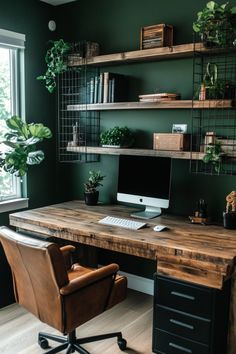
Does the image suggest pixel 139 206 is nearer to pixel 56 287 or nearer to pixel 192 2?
pixel 56 287

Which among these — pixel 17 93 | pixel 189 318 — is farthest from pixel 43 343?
pixel 17 93

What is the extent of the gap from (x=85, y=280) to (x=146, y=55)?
5.84 feet

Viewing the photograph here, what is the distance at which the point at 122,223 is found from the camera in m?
2.73

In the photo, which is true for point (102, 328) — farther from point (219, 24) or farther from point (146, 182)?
point (219, 24)

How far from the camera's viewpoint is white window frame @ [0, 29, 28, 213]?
130 inches

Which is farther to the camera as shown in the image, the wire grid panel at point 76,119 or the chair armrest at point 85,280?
the wire grid panel at point 76,119

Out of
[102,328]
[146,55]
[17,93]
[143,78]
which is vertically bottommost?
[102,328]

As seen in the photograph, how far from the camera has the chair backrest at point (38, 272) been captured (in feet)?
6.42

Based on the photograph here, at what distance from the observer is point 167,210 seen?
3.14 meters

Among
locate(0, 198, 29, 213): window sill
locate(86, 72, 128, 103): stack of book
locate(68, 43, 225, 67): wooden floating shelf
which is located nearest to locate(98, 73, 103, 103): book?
locate(86, 72, 128, 103): stack of book

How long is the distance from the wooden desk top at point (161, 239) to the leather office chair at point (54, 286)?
0.27 m

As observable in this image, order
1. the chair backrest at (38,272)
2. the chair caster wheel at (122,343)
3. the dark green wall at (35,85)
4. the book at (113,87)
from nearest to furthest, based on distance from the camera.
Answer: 1. the chair backrest at (38,272)
2. the chair caster wheel at (122,343)
3. the book at (113,87)
4. the dark green wall at (35,85)

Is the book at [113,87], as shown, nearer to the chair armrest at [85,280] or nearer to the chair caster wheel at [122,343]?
the chair armrest at [85,280]

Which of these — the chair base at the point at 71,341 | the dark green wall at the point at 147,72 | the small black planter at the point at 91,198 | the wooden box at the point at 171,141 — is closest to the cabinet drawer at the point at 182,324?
A: the chair base at the point at 71,341
